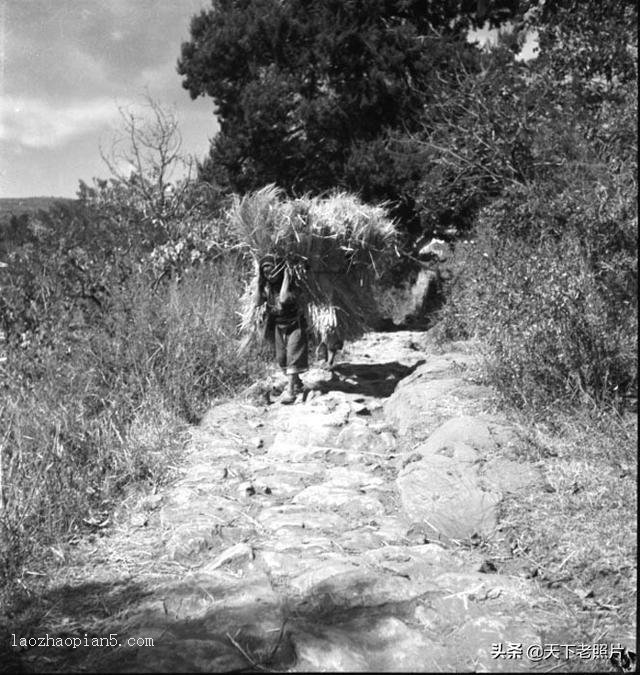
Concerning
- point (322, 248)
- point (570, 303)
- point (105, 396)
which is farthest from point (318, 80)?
point (570, 303)

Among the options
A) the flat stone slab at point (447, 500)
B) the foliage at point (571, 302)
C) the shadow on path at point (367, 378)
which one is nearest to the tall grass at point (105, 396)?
the shadow on path at point (367, 378)

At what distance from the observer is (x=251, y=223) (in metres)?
6.94

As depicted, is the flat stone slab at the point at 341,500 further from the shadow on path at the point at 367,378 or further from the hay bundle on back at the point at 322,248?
the hay bundle on back at the point at 322,248

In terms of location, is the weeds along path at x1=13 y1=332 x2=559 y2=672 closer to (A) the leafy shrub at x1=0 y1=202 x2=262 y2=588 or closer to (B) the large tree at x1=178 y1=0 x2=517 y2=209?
(A) the leafy shrub at x1=0 y1=202 x2=262 y2=588

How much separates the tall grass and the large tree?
19.9 feet

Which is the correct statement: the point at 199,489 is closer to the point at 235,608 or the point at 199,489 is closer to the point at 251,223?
the point at 235,608

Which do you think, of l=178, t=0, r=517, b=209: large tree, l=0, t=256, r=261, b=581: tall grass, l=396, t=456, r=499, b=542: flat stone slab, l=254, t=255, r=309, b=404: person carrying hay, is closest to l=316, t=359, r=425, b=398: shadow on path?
l=254, t=255, r=309, b=404: person carrying hay

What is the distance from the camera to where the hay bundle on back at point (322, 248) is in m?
6.91

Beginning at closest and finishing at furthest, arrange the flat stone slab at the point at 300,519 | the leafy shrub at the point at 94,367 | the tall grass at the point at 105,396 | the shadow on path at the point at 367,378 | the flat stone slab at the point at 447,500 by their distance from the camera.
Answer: the flat stone slab at the point at 447,500
the flat stone slab at the point at 300,519
the tall grass at the point at 105,396
the leafy shrub at the point at 94,367
the shadow on path at the point at 367,378

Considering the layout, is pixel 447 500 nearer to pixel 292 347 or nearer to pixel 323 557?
pixel 323 557

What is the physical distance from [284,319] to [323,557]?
3762mm

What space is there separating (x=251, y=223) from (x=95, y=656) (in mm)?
5014

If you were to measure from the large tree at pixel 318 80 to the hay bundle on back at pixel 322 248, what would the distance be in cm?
549

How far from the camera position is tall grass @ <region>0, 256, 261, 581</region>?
3.95m
